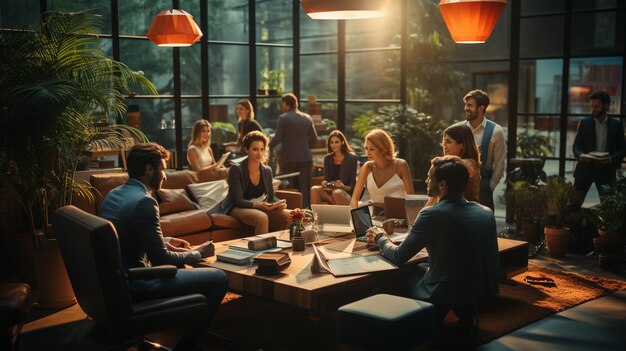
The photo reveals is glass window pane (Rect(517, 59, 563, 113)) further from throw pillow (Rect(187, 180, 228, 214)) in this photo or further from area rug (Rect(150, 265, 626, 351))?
throw pillow (Rect(187, 180, 228, 214))

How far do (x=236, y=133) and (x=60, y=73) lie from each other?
4898 mm

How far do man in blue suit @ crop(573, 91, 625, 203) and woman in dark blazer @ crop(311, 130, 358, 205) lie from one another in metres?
2.54

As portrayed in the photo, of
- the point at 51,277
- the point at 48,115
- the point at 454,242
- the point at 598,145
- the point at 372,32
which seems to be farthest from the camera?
the point at 372,32

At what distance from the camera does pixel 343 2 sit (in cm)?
452

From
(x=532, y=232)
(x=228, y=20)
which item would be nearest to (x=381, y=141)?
(x=532, y=232)

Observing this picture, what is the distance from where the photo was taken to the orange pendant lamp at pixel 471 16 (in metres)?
5.56

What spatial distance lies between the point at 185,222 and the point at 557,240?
3881 millimetres

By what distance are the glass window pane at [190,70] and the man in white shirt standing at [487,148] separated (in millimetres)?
4532

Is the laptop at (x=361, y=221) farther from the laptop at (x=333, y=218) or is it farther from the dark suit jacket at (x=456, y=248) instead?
the dark suit jacket at (x=456, y=248)

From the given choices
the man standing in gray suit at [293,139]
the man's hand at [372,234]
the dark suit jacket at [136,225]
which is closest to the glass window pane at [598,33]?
the man standing in gray suit at [293,139]

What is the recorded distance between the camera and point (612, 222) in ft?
23.5

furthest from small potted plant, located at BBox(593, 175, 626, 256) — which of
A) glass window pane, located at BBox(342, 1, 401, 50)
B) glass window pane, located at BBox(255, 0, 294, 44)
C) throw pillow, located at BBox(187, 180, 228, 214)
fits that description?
glass window pane, located at BBox(255, 0, 294, 44)

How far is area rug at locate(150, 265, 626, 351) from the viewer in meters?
5.04

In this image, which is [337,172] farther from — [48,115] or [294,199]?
[48,115]
